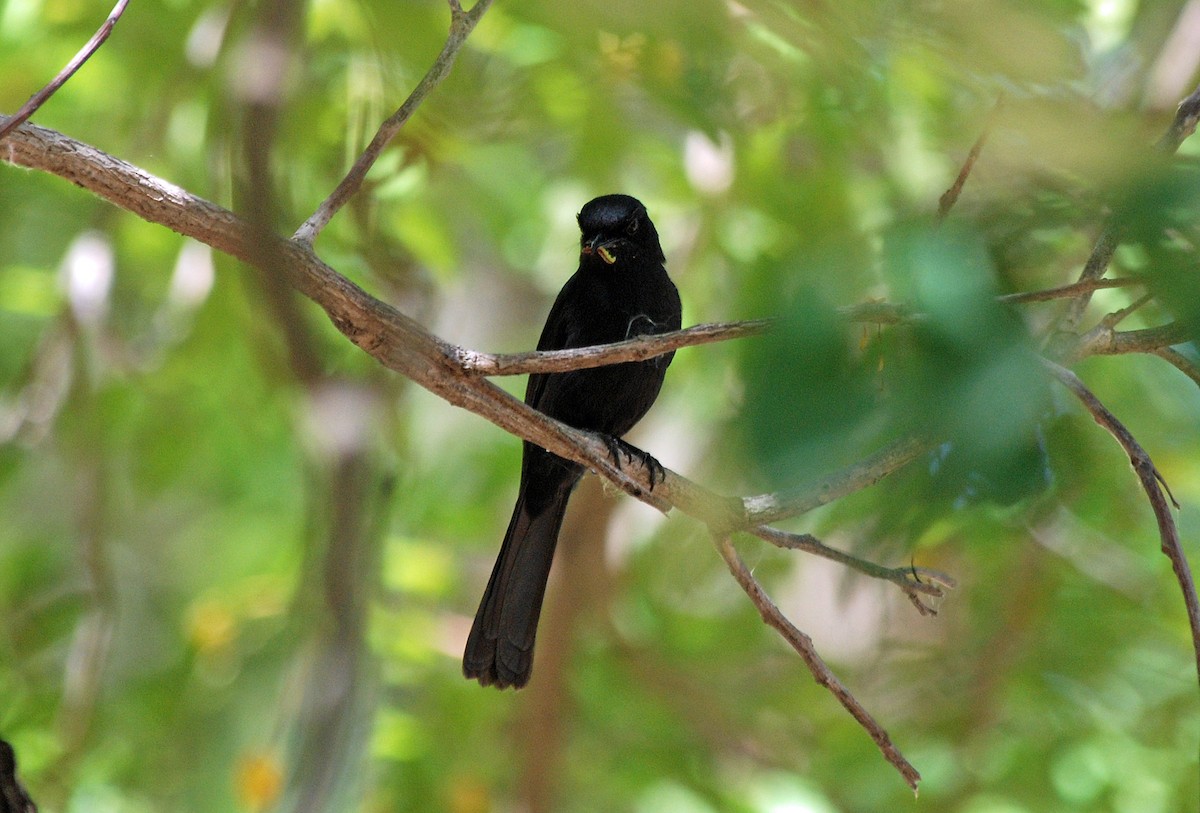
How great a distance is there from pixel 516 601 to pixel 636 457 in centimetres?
82

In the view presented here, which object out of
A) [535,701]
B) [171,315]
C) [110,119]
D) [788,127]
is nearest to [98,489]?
[171,315]

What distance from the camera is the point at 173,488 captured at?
17.3 feet

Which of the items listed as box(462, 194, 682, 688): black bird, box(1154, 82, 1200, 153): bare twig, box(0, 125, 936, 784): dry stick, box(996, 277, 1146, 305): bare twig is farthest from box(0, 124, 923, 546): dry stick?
box(462, 194, 682, 688): black bird

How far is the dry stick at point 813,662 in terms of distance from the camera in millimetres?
2436

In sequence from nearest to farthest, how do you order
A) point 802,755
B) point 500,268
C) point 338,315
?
1. point 338,315
2. point 802,755
3. point 500,268

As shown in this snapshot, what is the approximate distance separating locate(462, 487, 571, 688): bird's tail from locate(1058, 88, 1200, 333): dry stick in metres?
2.05

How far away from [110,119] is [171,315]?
839mm

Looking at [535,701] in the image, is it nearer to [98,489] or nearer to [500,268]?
[98,489]

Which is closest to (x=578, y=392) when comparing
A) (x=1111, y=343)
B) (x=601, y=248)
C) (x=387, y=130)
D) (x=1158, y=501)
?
(x=601, y=248)

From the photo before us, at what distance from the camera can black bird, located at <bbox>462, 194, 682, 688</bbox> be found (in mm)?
4012

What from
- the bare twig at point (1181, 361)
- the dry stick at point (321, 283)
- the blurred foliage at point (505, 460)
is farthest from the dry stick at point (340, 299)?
the bare twig at point (1181, 361)

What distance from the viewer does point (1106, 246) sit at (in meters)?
1.94

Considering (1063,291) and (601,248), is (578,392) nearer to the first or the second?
(601,248)

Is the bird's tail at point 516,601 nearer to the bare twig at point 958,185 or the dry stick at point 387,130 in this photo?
the dry stick at point 387,130
